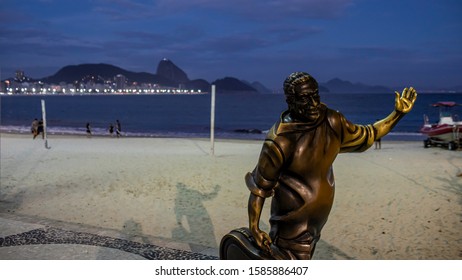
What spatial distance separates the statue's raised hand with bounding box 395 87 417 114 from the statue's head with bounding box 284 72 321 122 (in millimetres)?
629

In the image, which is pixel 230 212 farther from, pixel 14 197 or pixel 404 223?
pixel 14 197

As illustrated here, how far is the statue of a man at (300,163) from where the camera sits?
255cm

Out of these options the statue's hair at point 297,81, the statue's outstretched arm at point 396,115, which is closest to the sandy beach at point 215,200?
the statue's outstretched arm at point 396,115

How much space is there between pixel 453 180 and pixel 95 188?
8021 millimetres

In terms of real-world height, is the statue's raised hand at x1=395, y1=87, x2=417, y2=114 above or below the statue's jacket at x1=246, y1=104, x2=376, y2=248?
above

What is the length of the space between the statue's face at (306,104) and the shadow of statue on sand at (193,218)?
4079mm

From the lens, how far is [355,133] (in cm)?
274

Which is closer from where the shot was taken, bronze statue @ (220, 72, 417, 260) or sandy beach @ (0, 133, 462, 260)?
bronze statue @ (220, 72, 417, 260)

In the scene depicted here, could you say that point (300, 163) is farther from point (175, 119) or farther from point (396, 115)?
point (175, 119)

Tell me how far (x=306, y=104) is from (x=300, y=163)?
1.17 ft

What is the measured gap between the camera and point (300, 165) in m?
2.60

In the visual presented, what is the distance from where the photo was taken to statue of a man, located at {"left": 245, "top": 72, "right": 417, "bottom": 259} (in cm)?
255

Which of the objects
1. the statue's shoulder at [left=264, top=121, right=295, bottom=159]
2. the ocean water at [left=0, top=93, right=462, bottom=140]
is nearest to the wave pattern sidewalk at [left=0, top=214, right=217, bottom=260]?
the statue's shoulder at [left=264, top=121, right=295, bottom=159]

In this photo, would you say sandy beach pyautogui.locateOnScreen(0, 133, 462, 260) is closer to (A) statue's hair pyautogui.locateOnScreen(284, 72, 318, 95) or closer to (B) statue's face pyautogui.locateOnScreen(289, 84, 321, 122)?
(B) statue's face pyautogui.locateOnScreen(289, 84, 321, 122)
